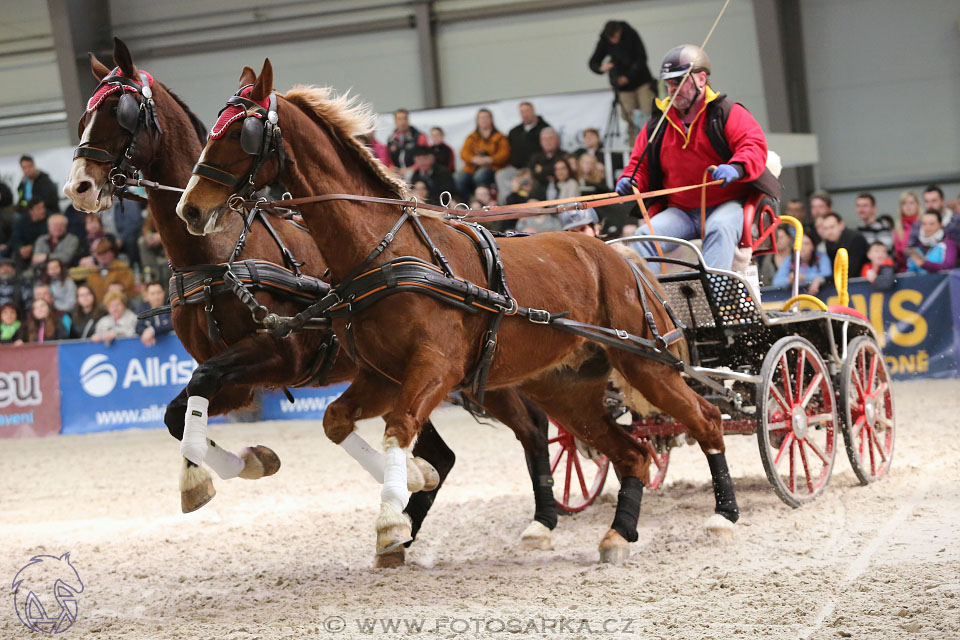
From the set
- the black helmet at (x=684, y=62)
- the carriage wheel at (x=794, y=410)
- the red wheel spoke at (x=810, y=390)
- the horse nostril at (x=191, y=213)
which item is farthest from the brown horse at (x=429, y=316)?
the black helmet at (x=684, y=62)

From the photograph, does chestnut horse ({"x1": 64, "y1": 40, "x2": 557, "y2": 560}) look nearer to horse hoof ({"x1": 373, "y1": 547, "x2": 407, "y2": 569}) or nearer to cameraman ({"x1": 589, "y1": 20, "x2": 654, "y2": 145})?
horse hoof ({"x1": 373, "y1": 547, "x2": 407, "y2": 569})

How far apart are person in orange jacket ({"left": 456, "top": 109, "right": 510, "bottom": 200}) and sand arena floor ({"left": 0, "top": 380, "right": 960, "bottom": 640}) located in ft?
17.4

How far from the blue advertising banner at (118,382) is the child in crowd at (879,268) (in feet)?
22.7

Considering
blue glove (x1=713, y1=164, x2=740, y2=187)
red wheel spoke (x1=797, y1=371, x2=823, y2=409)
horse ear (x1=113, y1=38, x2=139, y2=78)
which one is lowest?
red wheel spoke (x1=797, y1=371, x2=823, y2=409)

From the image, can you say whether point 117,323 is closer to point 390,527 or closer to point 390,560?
point 390,560

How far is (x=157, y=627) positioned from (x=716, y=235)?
3379mm

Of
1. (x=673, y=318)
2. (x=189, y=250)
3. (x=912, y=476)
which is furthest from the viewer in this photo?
(x=912, y=476)

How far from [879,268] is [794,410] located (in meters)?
5.25

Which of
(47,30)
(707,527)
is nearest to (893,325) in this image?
(707,527)

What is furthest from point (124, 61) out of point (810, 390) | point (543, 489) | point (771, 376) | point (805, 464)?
point (805, 464)

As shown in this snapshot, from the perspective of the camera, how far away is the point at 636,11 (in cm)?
1501

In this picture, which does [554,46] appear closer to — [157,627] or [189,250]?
[189,250]

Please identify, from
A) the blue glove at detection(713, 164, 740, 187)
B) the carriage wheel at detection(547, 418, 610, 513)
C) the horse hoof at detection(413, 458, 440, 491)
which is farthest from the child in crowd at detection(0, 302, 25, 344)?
the horse hoof at detection(413, 458, 440, 491)

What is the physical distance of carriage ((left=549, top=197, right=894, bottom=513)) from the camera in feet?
17.0
